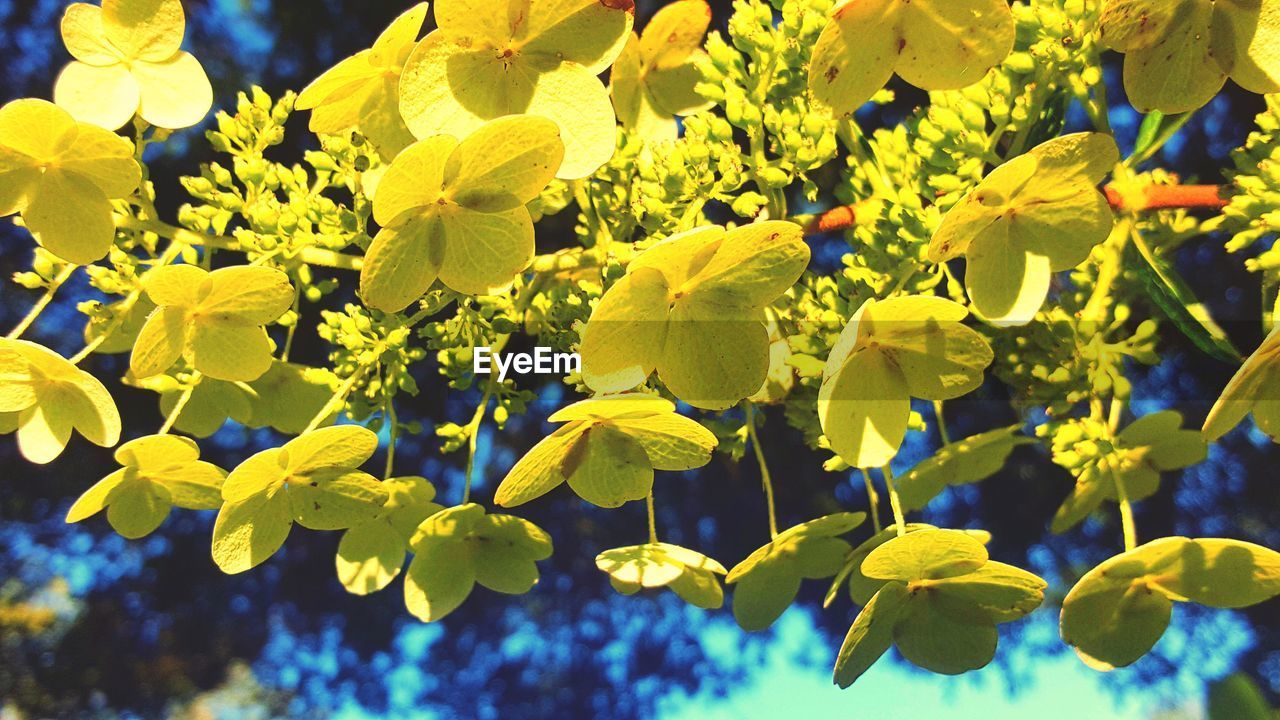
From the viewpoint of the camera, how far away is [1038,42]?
644 millimetres

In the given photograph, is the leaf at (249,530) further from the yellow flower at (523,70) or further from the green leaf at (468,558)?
the yellow flower at (523,70)

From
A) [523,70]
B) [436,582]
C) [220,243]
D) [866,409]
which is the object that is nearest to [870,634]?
[866,409]

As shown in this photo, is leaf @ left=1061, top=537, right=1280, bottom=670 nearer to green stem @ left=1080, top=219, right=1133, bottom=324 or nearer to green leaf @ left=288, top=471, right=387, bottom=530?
green stem @ left=1080, top=219, right=1133, bottom=324

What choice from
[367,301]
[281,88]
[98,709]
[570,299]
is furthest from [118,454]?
[98,709]

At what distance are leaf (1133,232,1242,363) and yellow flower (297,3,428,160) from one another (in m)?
0.63

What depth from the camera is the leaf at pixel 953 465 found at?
837 mm

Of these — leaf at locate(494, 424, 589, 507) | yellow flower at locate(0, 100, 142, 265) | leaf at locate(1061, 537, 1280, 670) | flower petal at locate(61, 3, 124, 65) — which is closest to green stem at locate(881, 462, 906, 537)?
leaf at locate(1061, 537, 1280, 670)

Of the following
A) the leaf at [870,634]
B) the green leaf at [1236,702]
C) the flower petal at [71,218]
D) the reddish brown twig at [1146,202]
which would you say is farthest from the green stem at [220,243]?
the green leaf at [1236,702]

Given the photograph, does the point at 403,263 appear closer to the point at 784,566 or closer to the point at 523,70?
the point at 523,70

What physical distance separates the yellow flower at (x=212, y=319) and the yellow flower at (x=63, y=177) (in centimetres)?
7

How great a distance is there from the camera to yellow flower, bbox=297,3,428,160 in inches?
26.0

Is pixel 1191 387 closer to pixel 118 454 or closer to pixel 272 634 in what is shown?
pixel 118 454

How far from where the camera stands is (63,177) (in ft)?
2.15

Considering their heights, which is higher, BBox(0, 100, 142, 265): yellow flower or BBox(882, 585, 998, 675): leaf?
BBox(0, 100, 142, 265): yellow flower
